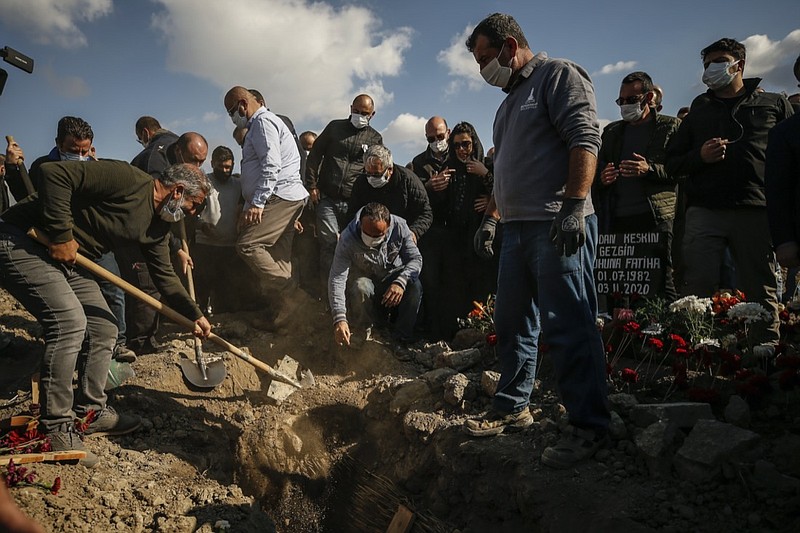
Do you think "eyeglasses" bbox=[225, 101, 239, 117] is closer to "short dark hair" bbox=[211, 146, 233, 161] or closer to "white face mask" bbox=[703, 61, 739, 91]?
"short dark hair" bbox=[211, 146, 233, 161]

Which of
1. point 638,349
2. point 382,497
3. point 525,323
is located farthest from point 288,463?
point 638,349

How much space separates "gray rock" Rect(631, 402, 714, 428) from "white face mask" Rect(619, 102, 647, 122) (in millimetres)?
2877

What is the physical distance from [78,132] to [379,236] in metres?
2.76

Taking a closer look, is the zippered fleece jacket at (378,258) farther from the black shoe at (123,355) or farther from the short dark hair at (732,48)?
the short dark hair at (732,48)

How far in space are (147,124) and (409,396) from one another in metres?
4.53

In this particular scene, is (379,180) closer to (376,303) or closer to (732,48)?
(376,303)

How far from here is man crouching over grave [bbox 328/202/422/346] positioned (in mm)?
4805

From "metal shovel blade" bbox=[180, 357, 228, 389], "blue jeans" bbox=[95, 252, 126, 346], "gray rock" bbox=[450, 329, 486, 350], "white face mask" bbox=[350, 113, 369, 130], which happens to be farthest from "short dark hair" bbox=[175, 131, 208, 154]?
"gray rock" bbox=[450, 329, 486, 350]

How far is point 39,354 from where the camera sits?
5.51 meters

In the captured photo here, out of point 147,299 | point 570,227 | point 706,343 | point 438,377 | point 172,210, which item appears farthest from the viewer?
point 438,377

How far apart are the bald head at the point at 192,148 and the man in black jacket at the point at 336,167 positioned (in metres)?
1.18

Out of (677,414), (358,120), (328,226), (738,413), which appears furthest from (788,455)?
(358,120)

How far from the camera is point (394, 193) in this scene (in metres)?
5.41

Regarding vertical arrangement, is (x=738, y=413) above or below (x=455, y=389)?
above
